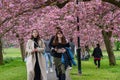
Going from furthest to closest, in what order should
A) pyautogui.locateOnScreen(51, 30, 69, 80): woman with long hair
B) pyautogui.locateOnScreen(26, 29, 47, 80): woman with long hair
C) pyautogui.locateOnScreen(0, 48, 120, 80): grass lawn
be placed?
pyautogui.locateOnScreen(0, 48, 120, 80): grass lawn, pyautogui.locateOnScreen(51, 30, 69, 80): woman with long hair, pyautogui.locateOnScreen(26, 29, 47, 80): woman with long hair

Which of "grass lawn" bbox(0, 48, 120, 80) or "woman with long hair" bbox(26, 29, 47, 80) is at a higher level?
"woman with long hair" bbox(26, 29, 47, 80)

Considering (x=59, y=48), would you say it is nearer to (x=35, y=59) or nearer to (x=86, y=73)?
(x=35, y=59)

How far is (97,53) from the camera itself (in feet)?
92.2

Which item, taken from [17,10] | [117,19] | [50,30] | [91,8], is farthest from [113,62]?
[17,10]

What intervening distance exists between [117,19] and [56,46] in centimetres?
994

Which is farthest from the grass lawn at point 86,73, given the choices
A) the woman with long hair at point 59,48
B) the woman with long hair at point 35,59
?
the woman with long hair at point 35,59

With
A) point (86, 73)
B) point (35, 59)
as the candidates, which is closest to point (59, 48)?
point (35, 59)

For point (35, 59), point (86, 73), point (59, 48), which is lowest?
point (86, 73)

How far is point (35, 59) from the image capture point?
1334 cm

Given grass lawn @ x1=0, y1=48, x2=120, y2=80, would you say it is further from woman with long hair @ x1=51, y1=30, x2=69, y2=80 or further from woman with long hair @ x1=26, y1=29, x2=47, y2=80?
woman with long hair @ x1=26, y1=29, x2=47, y2=80

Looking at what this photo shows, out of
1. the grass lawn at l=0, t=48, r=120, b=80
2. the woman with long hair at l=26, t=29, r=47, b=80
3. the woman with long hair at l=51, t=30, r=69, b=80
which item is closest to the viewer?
the woman with long hair at l=26, t=29, r=47, b=80

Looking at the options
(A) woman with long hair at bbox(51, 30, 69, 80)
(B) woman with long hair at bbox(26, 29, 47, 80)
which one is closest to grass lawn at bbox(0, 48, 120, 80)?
(A) woman with long hair at bbox(51, 30, 69, 80)

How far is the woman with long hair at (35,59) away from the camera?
43.6 feet

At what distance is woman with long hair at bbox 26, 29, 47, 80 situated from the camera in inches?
523
